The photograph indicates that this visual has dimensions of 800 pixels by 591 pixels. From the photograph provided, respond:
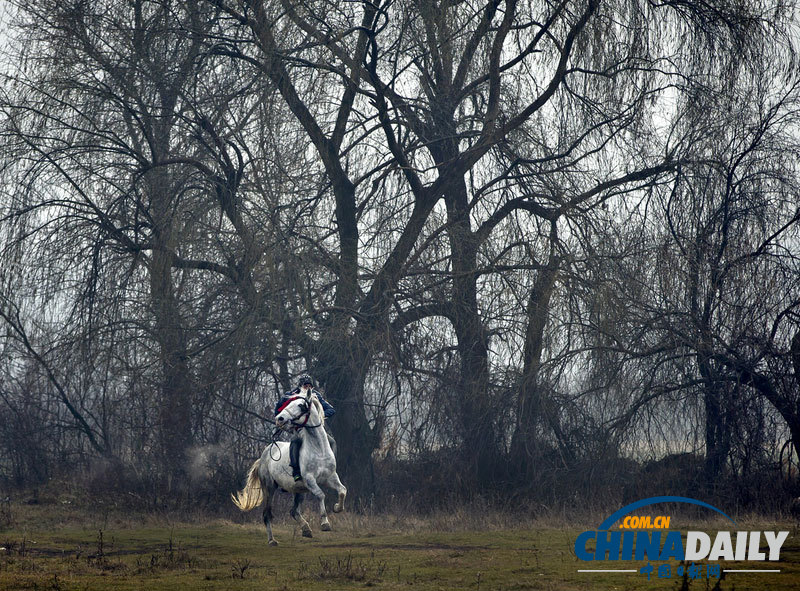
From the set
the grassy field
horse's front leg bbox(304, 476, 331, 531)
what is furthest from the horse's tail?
horse's front leg bbox(304, 476, 331, 531)

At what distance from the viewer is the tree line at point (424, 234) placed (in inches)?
555

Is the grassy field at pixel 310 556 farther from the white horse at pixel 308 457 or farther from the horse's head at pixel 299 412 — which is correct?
the horse's head at pixel 299 412

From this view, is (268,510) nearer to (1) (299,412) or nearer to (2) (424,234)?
(1) (299,412)

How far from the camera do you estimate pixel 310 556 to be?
34.7ft

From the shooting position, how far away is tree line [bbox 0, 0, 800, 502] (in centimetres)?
1410

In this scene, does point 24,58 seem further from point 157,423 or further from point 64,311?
point 157,423

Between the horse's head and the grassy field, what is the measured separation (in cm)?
146

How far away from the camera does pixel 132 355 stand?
47.4ft

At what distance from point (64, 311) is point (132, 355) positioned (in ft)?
4.33

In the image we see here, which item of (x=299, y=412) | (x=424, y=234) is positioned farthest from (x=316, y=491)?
(x=424, y=234)

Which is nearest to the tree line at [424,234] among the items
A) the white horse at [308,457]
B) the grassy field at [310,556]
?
the grassy field at [310,556]

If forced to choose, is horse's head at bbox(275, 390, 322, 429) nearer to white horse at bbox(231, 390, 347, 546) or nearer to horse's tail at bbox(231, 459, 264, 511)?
white horse at bbox(231, 390, 347, 546)

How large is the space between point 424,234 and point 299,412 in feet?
18.4

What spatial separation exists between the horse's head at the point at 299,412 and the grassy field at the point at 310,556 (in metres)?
1.46
